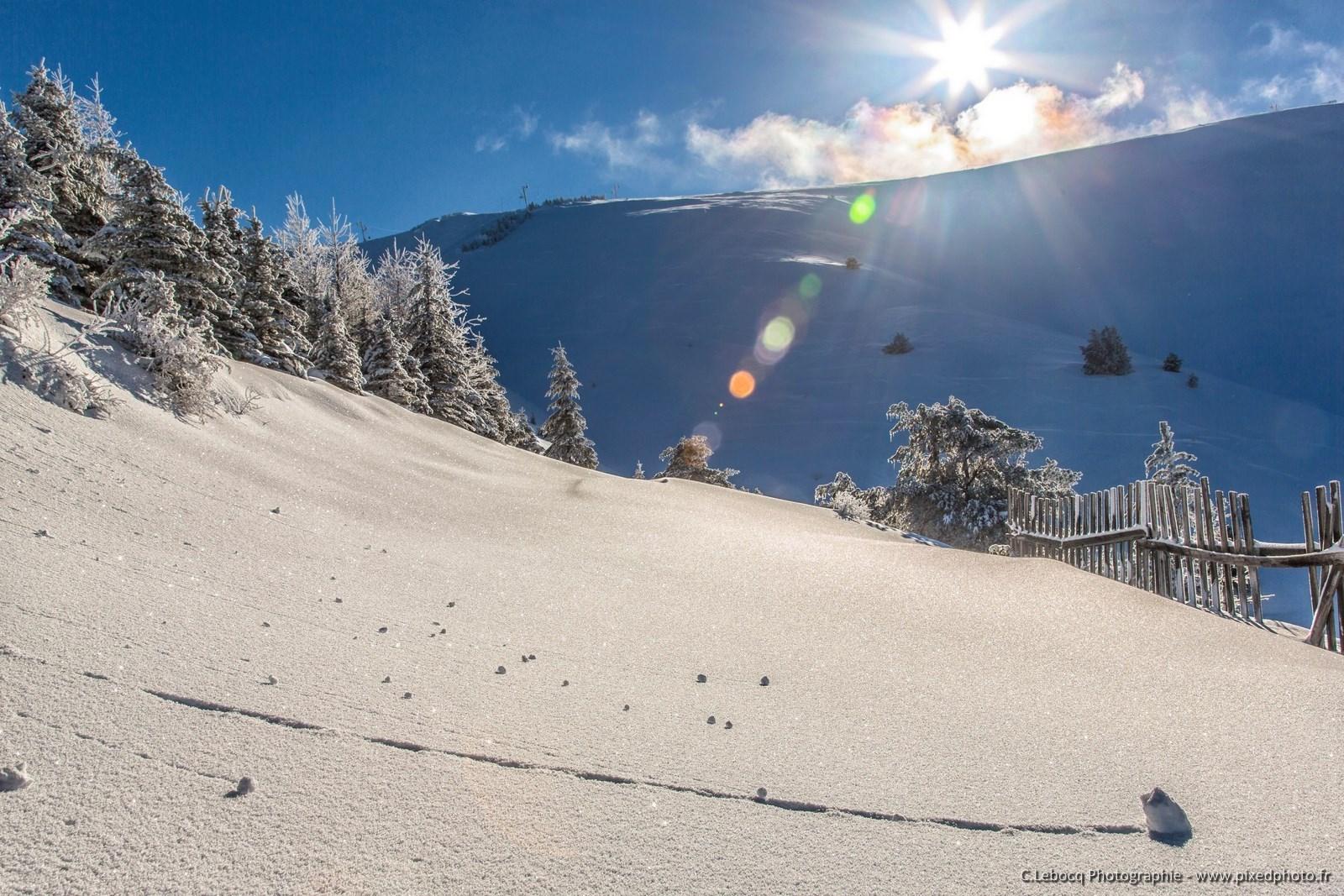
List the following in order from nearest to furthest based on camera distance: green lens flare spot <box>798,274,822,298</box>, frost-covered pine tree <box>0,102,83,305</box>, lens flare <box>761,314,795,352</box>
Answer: frost-covered pine tree <box>0,102,83,305</box> → lens flare <box>761,314,795,352</box> → green lens flare spot <box>798,274,822,298</box>

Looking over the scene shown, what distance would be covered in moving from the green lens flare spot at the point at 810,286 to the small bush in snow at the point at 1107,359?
65.6ft

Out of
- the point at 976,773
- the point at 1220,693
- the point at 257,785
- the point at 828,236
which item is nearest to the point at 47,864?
the point at 257,785

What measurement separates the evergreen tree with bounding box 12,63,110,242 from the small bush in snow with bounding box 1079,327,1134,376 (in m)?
45.4

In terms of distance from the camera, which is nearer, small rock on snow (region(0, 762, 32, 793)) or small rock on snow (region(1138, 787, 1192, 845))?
small rock on snow (region(0, 762, 32, 793))

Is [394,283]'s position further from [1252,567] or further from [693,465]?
[1252,567]

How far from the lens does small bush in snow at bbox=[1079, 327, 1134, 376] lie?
39.2 meters

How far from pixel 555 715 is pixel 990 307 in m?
61.1

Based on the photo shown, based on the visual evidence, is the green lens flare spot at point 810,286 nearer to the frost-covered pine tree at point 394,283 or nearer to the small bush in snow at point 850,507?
the frost-covered pine tree at point 394,283

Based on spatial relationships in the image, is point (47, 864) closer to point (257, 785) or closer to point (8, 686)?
→ point (257, 785)

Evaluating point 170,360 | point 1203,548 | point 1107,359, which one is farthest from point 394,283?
point 1203,548

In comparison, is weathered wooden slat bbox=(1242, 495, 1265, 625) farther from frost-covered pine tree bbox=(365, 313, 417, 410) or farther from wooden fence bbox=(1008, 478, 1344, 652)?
frost-covered pine tree bbox=(365, 313, 417, 410)

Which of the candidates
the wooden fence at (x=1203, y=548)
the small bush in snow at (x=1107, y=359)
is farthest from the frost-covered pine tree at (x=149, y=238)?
the small bush in snow at (x=1107, y=359)

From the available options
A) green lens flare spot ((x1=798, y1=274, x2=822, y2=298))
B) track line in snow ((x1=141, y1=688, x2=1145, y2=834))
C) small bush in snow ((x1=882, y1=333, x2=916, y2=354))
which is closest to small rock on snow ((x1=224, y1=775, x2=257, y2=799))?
track line in snow ((x1=141, y1=688, x2=1145, y2=834))

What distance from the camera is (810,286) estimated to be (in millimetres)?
54219
